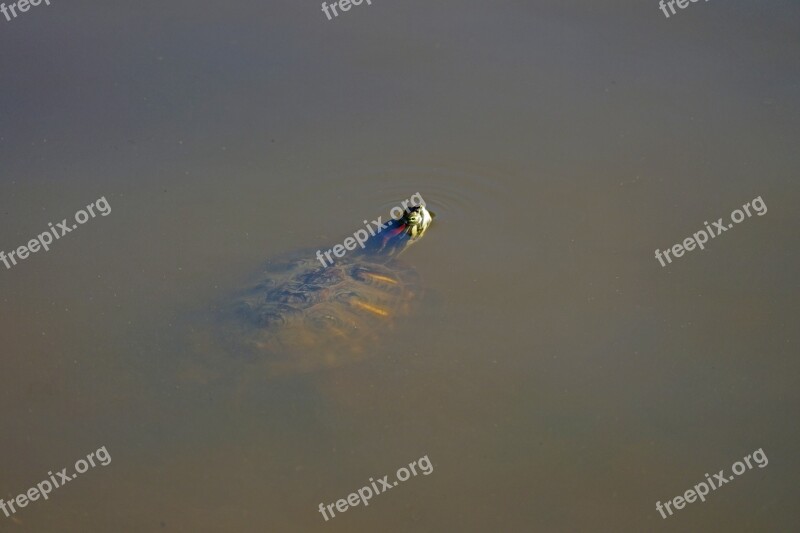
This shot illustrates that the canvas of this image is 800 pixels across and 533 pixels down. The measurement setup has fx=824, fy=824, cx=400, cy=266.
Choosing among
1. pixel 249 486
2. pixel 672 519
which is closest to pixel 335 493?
pixel 249 486

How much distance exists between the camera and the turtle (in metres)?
4.56

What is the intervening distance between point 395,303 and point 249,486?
1.32 meters

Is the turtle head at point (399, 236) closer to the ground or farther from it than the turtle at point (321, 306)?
farther from it

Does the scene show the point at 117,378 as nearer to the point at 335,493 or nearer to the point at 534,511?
the point at 335,493

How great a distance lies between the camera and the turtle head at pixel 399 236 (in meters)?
4.96

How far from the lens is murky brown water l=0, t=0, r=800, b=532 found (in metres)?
4.17

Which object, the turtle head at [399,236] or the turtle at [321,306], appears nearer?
the turtle at [321,306]

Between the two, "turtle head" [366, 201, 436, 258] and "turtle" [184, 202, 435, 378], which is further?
"turtle head" [366, 201, 436, 258]

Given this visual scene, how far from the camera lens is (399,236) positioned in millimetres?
5012

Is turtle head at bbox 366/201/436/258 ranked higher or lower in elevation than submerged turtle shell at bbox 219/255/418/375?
higher

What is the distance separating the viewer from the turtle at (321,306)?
15.0ft

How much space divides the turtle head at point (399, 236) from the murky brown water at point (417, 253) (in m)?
0.18

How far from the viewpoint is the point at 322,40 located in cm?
623

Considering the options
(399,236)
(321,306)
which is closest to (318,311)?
(321,306)
